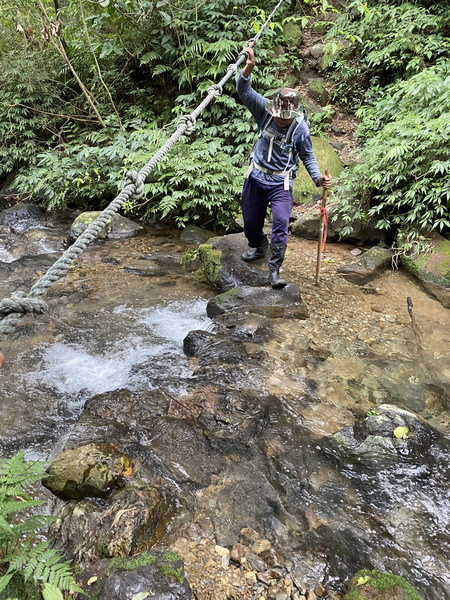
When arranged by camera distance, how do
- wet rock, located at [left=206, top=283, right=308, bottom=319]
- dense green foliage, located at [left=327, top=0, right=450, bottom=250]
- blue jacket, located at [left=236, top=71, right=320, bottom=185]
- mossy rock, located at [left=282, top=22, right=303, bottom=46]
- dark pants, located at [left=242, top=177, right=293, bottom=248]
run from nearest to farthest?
1. blue jacket, located at [left=236, top=71, right=320, bottom=185]
2. dark pants, located at [left=242, top=177, right=293, bottom=248]
3. wet rock, located at [left=206, top=283, right=308, bottom=319]
4. dense green foliage, located at [left=327, top=0, right=450, bottom=250]
5. mossy rock, located at [left=282, top=22, right=303, bottom=46]

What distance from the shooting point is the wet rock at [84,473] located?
8.77 ft

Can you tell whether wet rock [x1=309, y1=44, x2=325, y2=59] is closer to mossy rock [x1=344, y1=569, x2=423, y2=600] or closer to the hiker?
the hiker

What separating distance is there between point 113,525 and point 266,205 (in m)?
3.92

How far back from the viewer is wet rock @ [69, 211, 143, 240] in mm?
8359

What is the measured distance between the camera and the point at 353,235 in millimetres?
7297

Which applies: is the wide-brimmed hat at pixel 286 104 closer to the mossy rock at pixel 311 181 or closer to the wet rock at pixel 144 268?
the wet rock at pixel 144 268

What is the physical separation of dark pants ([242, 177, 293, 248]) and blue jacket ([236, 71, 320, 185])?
120mm

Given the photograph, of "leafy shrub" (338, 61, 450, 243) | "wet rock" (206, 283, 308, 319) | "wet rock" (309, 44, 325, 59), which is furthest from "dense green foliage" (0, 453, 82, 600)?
"wet rock" (309, 44, 325, 59)

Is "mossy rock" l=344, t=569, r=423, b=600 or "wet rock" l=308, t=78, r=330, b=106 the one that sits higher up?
"wet rock" l=308, t=78, r=330, b=106

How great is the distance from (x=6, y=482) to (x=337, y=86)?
1110cm

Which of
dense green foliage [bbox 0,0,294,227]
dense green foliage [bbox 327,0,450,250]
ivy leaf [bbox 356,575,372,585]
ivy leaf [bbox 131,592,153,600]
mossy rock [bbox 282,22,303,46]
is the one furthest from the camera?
mossy rock [bbox 282,22,303,46]

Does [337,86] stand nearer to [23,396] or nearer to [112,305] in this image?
[112,305]

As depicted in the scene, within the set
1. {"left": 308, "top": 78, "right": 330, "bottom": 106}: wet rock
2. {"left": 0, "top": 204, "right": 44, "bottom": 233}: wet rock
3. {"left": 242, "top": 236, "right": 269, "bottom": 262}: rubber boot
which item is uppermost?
{"left": 308, "top": 78, "right": 330, "bottom": 106}: wet rock

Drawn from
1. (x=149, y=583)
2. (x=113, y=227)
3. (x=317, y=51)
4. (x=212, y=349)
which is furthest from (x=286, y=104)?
(x=317, y=51)
